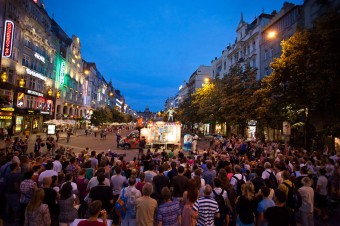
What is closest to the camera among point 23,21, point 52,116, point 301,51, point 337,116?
point 301,51

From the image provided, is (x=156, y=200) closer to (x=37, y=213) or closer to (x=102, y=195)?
(x=102, y=195)

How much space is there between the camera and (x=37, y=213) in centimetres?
472

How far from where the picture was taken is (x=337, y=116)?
72.9 feet

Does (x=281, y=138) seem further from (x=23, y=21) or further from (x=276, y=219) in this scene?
(x=23, y=21)

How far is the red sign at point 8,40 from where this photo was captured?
30.0 m

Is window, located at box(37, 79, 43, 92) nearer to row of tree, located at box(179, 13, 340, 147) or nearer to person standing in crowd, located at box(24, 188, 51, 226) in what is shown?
row of tree, located at box(179, 13, 340, 147)

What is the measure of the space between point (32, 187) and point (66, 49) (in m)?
58.0

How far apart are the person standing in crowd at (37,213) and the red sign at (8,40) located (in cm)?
3292

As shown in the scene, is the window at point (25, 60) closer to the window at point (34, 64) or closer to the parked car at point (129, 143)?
the window at point (34, 64)

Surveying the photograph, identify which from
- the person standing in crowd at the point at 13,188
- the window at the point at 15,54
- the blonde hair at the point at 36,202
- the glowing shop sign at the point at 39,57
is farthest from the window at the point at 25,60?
the blonde hair at the point at 36,202

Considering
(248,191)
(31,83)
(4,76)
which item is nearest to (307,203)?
(248,191)

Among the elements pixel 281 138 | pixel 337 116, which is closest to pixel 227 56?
pixel 281 138

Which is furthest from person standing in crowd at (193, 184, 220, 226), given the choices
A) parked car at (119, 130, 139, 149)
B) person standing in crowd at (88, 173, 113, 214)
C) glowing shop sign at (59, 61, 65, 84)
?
glowing shop sign at (59, 61, 65, 84)

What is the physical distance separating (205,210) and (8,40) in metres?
35.6
